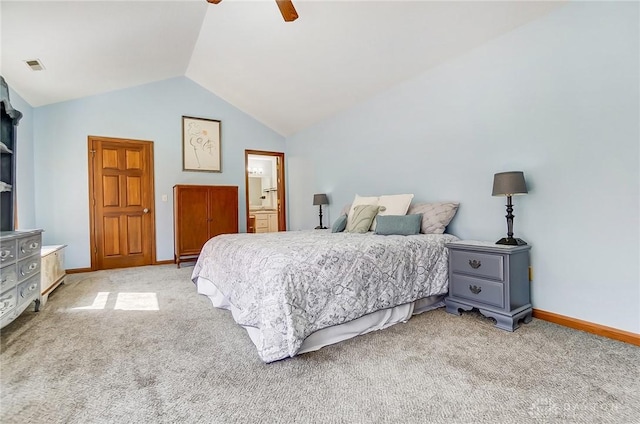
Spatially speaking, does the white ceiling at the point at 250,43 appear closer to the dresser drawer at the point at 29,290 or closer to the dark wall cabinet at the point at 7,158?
the dark wall cabinet at the point at 7,158

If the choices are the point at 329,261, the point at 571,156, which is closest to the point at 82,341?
the point at 329,261

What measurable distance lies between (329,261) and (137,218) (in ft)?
13.4

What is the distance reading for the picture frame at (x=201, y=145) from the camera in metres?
5.19

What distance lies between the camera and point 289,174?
6.15 m

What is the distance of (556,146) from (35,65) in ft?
16.7

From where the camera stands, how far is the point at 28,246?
2.47m

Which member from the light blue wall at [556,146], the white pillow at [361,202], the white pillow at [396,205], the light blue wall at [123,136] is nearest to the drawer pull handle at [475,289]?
the light blue wall at [556,146]

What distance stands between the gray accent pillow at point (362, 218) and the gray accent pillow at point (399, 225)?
0.26 metres

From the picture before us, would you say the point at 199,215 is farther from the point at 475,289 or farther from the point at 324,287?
the point at 475,289

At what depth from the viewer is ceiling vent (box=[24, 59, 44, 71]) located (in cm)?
308

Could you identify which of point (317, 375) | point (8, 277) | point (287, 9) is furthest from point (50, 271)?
point (287, 9)

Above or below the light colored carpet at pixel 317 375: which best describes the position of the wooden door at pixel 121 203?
above

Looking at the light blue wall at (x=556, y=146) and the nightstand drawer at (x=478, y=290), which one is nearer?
the light blue wall at (x=556, y=146)

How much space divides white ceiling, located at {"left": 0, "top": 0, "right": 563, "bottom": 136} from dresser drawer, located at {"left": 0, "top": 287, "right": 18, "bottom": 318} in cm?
212
